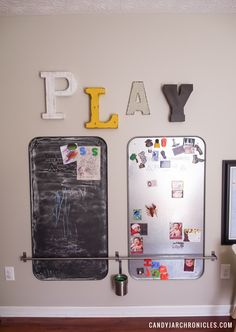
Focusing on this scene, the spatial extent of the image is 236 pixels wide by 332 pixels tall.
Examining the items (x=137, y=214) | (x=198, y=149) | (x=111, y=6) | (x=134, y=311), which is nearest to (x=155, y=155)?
(x=198, y=149)

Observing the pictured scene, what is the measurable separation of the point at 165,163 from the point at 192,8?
1.13 m

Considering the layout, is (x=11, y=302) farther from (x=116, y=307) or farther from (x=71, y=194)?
(x=71, y=194)

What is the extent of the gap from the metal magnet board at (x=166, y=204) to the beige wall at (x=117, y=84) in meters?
0.07

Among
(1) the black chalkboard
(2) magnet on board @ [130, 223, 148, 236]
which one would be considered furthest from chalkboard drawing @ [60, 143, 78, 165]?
(2) magnet on board @ [130, 223, 148, 236]

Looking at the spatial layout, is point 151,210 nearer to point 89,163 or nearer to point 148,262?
point 148,262

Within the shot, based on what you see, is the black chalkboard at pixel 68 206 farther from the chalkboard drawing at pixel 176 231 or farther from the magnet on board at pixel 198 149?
the magnet on board at pixel 198 149

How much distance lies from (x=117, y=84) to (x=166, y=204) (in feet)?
3.25

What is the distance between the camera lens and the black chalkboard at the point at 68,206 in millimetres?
2107

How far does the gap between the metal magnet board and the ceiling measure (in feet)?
3.02

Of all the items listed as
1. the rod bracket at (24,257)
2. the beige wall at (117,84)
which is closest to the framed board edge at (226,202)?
the beige wall at (117,84)

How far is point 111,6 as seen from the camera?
1.92 m

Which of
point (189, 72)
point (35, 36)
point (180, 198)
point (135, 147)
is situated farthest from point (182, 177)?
point (35, 36)

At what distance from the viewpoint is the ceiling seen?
73.5 inches

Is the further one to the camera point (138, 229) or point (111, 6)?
point (138, 229)
